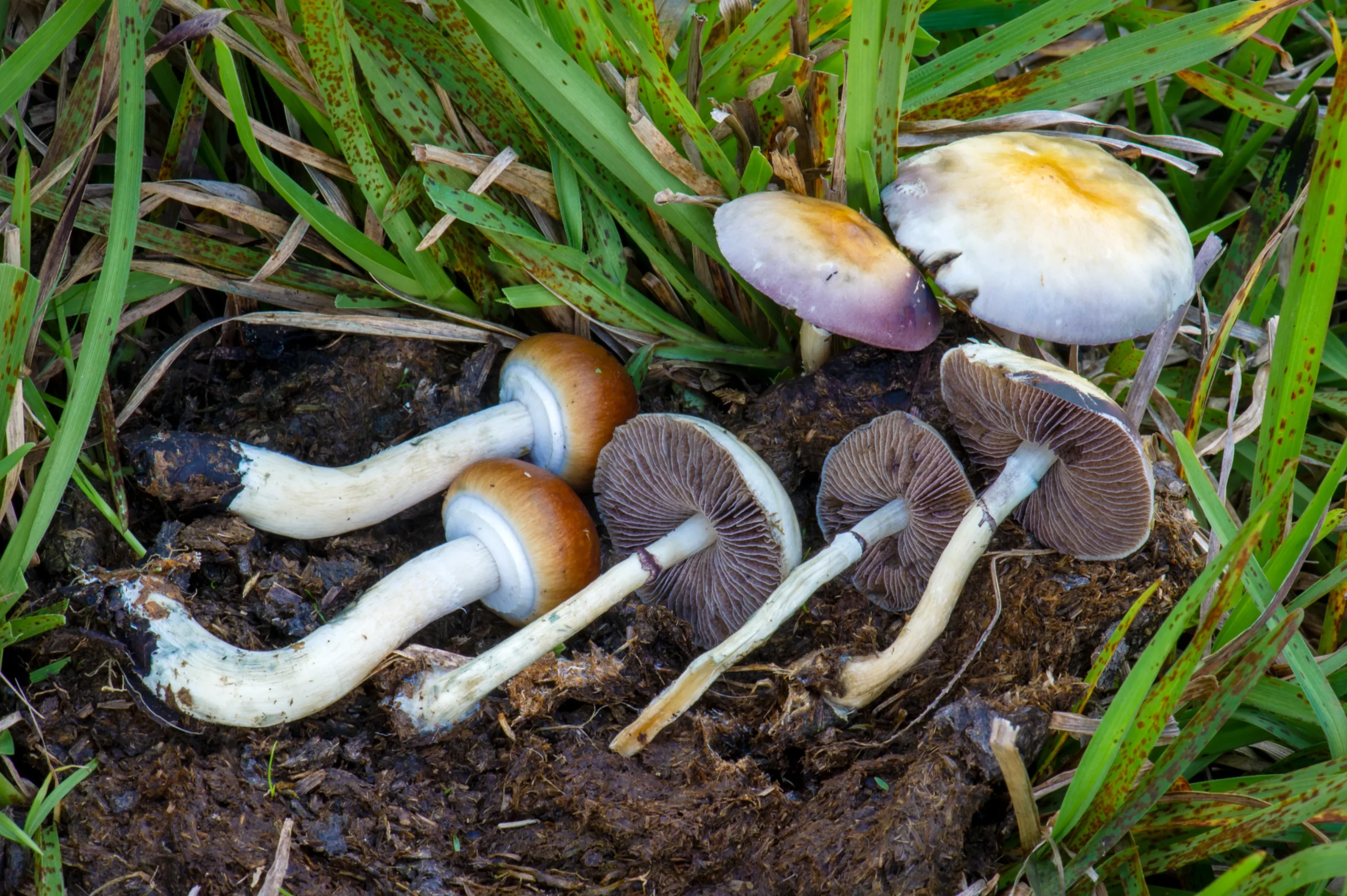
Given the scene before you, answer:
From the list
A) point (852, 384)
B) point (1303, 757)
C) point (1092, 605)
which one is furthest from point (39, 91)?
point (1303, 757)

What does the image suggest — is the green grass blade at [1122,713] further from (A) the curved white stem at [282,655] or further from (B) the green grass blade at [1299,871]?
(A) the curved white stem at [282,655]

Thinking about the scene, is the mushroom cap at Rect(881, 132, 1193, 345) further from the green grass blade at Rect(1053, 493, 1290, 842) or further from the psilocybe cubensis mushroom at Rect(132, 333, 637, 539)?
the psilocybe cubensis mushroom at Rect(132, 333, 637, 539)

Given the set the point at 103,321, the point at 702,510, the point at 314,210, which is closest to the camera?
the point at 103,321

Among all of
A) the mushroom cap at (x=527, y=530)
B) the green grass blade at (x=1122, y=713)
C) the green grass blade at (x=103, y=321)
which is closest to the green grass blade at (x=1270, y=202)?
the green grass blade at (x=1122, y=713)

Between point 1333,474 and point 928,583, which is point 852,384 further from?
point 1333,474

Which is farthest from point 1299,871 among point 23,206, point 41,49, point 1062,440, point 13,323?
point 41,49

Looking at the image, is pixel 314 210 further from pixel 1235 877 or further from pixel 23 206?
pixel 1235 877
